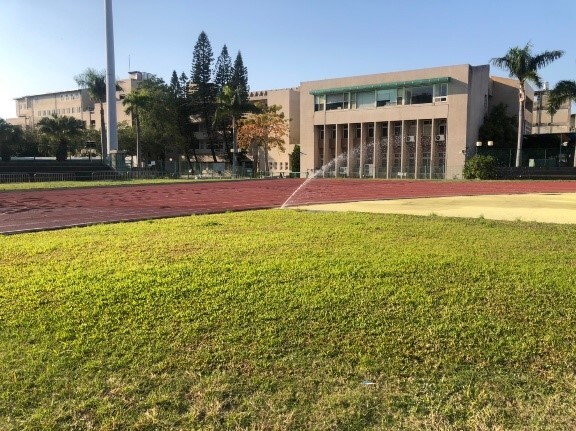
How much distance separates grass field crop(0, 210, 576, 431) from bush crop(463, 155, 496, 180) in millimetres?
38540

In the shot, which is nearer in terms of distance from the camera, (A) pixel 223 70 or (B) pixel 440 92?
(B) pixel 440 92

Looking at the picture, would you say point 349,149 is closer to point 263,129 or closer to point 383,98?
point 383,98

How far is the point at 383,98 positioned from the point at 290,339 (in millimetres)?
54238

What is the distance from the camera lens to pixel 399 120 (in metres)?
54.4

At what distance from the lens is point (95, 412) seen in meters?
3.14

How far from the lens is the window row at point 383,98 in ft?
171

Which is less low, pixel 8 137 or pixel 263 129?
pixel 263 129

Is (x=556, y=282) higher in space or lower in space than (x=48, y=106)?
lower

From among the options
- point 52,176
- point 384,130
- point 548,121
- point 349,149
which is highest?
point 548,121

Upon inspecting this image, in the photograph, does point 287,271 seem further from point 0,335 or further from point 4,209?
point 4,209

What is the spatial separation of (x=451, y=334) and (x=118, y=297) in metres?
3.11

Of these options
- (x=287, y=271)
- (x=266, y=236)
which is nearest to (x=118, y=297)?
(x=287, y=271)

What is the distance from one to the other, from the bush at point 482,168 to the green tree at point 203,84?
41.4m

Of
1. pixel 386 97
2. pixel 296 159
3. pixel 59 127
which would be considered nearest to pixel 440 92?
pixel 386 97
